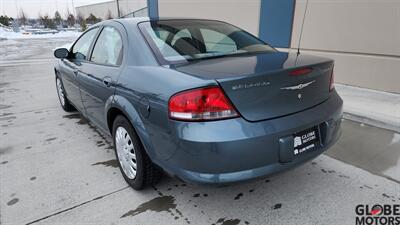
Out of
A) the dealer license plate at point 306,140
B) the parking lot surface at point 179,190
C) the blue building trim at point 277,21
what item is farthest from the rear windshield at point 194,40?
the blue building trim at point 277,21

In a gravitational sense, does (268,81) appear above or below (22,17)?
above

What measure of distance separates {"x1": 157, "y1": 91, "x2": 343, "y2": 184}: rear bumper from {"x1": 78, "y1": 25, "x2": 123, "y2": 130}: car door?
3.57 ft

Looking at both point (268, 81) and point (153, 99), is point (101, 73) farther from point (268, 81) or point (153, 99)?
point (268, 81)

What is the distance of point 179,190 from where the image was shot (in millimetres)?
2719

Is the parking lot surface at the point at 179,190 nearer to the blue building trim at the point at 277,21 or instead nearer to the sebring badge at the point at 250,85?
the sebring badge at the point at 250,85

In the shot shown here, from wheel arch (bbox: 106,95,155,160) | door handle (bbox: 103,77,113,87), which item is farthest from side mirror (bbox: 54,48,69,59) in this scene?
wheel arch (bbox: 106,95,155,160)

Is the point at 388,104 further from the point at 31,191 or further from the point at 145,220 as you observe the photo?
the point at 31,191

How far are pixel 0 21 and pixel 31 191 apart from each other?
215 ft

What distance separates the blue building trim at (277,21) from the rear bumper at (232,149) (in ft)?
16.6

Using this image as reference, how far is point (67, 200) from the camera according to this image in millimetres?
2594

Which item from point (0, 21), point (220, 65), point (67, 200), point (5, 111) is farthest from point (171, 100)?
→ point (0, 21)

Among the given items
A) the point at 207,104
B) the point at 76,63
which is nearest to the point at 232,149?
the point at 207,104

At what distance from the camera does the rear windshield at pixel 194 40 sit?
8.21ft

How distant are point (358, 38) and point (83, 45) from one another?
467 cm
